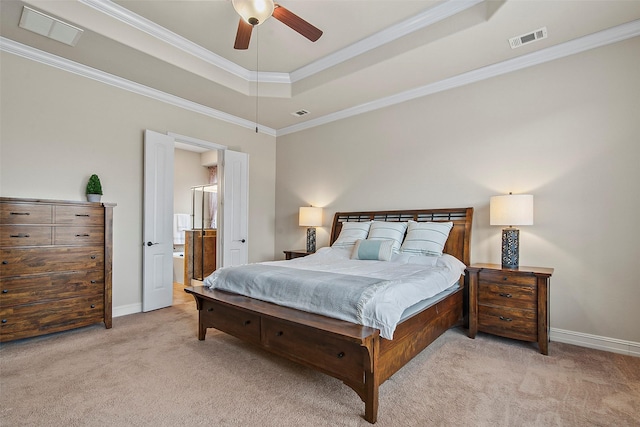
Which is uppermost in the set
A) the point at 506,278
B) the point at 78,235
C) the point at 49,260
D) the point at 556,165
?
the point at 556,165

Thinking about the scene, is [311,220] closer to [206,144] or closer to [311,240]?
[311,240]

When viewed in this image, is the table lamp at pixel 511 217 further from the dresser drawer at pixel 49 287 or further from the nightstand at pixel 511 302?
the dresser drawer at pixel 49 287

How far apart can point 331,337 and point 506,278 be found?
1983 millimetres

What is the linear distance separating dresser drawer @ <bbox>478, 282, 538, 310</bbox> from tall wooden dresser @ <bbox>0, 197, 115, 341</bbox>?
389cm

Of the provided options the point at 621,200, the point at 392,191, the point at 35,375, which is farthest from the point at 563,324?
the point at 35,375

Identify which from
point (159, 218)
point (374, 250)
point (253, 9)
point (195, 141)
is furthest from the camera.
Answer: point (195, 141)

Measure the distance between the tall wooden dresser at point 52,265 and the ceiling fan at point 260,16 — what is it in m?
2.31

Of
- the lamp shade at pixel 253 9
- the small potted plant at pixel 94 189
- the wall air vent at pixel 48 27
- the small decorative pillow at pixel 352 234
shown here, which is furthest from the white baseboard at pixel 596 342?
the wall air vent at pixel 48 27

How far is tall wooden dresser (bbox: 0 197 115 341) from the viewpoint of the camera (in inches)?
112

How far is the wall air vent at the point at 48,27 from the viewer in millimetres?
2707

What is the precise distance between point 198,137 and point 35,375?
3.34 meters

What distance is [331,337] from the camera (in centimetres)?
199

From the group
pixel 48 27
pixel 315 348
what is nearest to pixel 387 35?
pixel 315 348

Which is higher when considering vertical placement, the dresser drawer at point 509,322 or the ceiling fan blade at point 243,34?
the ceiling fan blade at point 243,34
